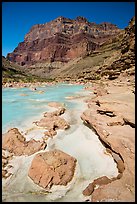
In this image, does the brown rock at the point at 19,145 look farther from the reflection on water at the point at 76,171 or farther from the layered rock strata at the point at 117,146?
the layered rock strata at the point at 117,146

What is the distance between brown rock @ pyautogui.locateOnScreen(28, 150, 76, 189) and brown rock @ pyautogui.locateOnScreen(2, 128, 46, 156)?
1.46 m

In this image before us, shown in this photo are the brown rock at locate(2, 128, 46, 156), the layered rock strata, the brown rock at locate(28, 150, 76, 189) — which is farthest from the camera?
the brown rock at locate(2, 128, 46, 156)

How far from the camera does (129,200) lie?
4668mm

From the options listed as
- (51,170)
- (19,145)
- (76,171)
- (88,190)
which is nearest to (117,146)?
(76,171)

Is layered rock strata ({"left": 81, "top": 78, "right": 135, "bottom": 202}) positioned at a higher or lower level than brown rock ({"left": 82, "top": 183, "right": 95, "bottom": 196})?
higher

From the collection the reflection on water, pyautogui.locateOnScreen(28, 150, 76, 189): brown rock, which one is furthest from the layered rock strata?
pyautogui.locateOnScreen(28, 150, 76, 189): brown rock

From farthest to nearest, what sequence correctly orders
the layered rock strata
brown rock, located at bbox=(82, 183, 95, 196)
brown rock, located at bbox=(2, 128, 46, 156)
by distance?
brown rock, located at bbox=(2, 128, 46, 156) < brown rock, located at bbox=(82, 183, 95, 196) < the layered rock strata

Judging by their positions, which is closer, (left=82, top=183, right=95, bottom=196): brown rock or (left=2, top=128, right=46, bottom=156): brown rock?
(left=82, top=183, right=95, bottom=196): brown rock

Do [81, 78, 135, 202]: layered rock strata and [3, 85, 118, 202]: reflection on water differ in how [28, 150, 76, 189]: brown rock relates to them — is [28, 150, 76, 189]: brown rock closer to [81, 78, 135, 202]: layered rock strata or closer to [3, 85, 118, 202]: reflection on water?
[3, 85, 118, 202]: reflection on water

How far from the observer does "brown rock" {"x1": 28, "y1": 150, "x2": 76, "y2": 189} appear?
19.6 feet

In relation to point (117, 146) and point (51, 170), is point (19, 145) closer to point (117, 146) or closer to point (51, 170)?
point (51, 170)

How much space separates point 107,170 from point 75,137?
325 cm

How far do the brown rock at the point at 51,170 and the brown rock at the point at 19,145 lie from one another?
146 centimetres

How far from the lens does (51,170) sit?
6145 millimetres
